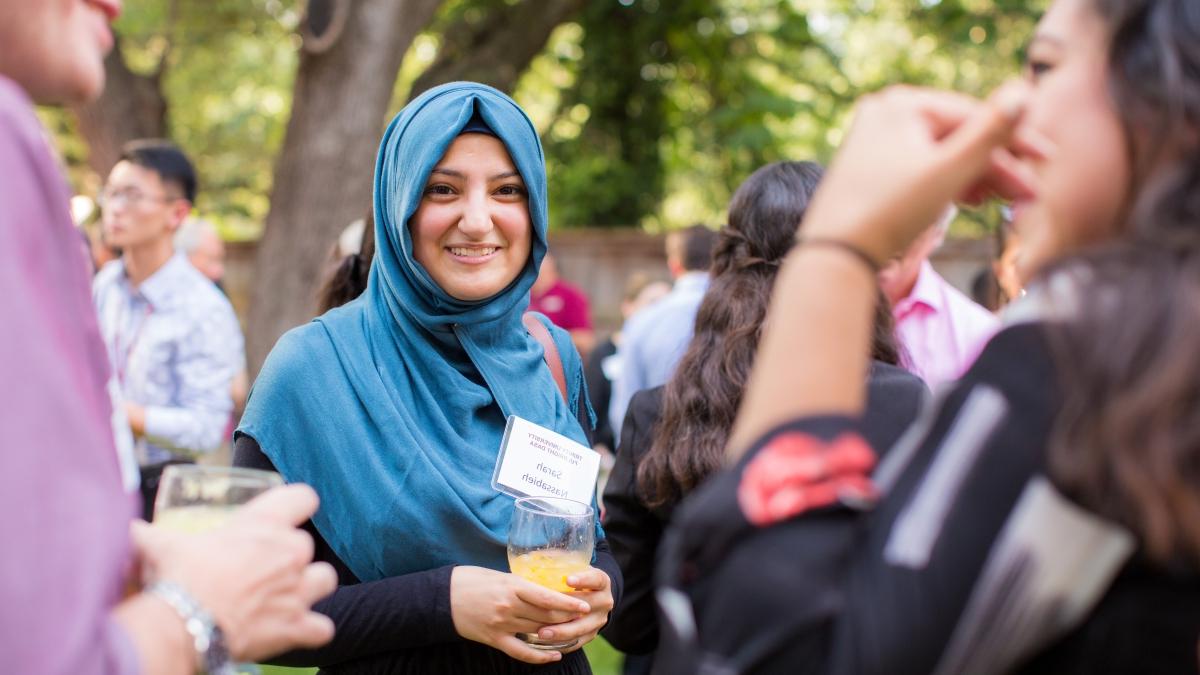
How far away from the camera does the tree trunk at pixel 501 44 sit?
8.47 m

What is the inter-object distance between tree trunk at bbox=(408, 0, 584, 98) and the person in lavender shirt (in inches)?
288

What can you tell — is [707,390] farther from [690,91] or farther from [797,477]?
[690,91]

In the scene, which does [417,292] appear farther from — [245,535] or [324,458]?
[245,535]

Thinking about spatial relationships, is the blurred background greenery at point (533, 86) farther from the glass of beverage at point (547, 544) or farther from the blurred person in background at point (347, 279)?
the glass of beverage at point (547, 544)

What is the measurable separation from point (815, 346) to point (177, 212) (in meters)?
4.14

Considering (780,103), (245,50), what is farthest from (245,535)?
(245,50)

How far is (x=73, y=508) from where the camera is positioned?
39.6 inches

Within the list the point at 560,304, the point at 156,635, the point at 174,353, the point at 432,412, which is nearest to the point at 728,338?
the point at 432,412

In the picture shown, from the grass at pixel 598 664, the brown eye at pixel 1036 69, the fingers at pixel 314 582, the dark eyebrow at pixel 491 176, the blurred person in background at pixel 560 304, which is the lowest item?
the grass at pixel 598 664

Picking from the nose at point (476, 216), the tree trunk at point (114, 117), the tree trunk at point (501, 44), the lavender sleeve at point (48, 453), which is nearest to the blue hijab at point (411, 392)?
the nose at point (476, 216)

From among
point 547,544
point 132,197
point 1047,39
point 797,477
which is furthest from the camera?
point 132,197

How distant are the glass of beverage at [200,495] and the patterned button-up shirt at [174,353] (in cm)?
299

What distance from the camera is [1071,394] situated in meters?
1.00

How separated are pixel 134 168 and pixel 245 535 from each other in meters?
3.89
